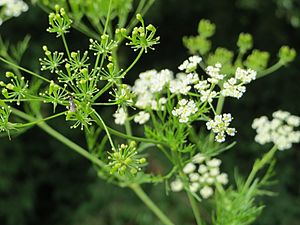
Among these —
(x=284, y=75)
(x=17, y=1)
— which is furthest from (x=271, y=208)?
(x=17, y=1)

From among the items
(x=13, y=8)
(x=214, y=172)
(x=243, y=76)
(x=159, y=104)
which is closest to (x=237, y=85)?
(x=243, y=76)

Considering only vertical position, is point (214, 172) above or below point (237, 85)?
below

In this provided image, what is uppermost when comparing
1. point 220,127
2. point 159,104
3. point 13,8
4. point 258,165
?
point 13,8

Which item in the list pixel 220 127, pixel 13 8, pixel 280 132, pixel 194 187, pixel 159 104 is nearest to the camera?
pixel 220 127

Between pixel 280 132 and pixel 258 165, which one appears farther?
pixel 280 132

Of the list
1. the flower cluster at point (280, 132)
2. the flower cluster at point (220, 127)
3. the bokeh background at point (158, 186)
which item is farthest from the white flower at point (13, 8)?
the bokeh background at point (158, 186)

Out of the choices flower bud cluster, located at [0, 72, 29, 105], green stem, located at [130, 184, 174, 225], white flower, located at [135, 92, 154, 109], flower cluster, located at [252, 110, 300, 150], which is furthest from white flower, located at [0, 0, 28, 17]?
flower cluster, located at [252, 110, 300, 150]

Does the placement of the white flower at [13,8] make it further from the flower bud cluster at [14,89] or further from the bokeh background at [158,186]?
the bokeh background at [158,186]

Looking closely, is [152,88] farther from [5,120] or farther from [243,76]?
[5,120]
